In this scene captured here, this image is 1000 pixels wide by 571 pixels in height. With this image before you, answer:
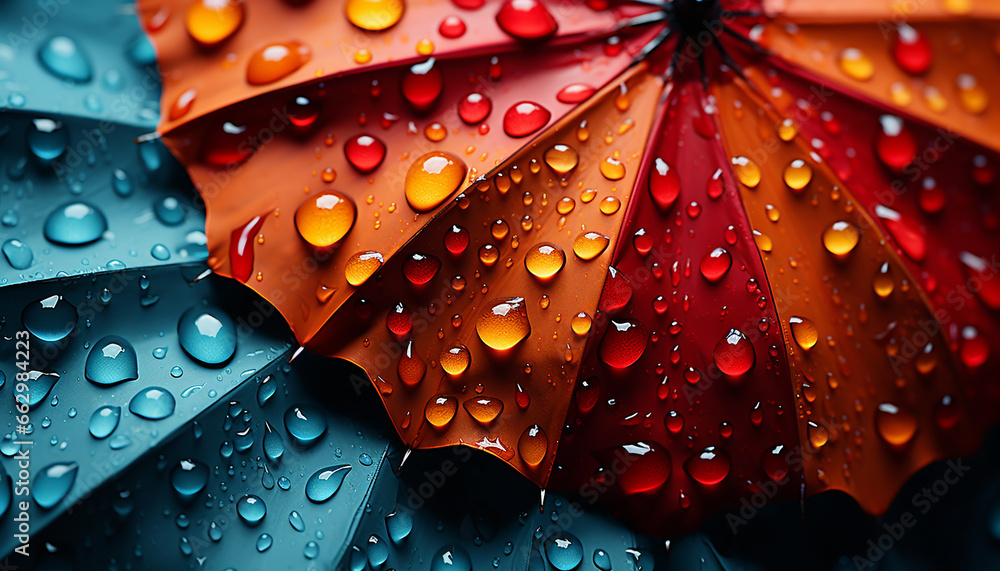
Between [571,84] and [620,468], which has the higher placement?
[571,84]

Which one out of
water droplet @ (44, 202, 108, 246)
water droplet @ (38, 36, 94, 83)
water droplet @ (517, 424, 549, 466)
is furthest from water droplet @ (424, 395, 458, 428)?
water droplet @ (38, 36, 94, 83)

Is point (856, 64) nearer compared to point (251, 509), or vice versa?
point (856, 64)

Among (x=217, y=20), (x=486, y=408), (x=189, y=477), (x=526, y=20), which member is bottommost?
(x=189, y=477)

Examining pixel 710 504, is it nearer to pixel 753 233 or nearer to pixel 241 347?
pixel 753 233

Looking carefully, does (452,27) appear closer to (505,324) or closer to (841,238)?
(505,324)

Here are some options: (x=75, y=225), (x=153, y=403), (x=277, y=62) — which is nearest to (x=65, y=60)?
(x=75, y=225)

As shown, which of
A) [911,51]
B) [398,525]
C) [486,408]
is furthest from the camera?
[398,525]

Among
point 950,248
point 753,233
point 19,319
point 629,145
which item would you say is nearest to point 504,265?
point 629,145

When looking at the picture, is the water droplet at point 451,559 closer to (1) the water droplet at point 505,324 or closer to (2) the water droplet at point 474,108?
(1) the water droplet at point 505,324
